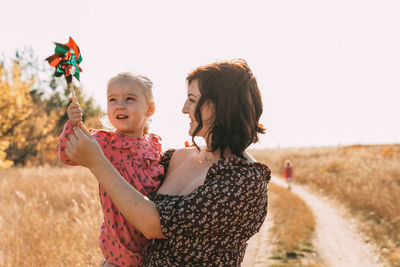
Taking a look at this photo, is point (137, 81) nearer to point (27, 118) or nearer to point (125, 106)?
point (125, 106)

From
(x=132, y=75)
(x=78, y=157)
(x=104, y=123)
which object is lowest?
(x=78, y=157)

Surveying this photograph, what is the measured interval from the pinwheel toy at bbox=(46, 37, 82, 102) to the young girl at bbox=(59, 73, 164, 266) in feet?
1.34

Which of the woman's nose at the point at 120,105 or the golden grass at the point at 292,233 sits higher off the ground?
the woman's nose at the point at 120,105

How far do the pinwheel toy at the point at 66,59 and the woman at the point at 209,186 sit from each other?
0.30 metres

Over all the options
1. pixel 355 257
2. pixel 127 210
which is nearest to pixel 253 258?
pixel 355 257

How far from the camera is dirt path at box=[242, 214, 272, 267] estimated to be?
6.43 metres

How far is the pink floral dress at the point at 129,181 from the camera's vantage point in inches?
82.0

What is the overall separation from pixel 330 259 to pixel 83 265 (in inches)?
199

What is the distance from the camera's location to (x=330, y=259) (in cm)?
705

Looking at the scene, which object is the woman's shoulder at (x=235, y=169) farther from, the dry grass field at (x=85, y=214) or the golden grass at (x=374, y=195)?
the golden grass at (x=374, y=195)

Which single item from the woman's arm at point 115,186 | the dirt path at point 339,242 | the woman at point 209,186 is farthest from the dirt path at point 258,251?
the woman's arm at point 115,186

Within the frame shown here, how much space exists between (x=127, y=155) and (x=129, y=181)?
168 mm

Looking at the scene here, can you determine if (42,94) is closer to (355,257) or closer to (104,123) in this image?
(355,257)

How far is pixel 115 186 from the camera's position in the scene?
5.40 feet
